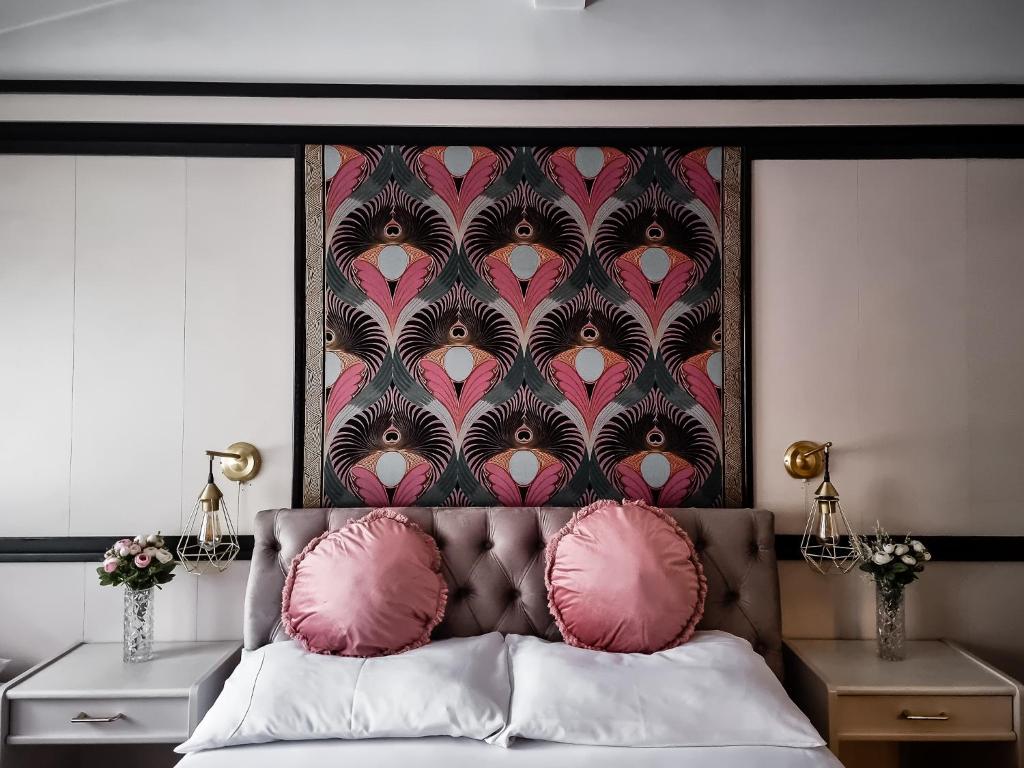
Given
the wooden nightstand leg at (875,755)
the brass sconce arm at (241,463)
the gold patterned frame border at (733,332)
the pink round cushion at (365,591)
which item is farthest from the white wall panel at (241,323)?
the wooden nightstand leg at (875,755)

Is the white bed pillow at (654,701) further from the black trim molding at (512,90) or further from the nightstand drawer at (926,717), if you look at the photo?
the black trim molding at (512,90)

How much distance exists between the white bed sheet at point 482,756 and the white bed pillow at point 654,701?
0.07ft

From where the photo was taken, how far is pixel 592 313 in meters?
2.22

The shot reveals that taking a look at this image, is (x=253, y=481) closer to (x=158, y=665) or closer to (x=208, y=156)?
(x=158, y=665)

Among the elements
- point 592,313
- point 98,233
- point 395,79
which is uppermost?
point 395,79

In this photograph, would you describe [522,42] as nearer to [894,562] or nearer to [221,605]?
[894,562]

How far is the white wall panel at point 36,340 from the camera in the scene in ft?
7.25

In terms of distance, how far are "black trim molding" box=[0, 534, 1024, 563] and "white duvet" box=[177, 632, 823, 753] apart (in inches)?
21.8

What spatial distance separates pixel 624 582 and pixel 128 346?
181cm

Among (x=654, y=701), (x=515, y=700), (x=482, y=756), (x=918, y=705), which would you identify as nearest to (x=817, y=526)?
(x=918, y=705)

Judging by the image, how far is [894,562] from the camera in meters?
2.01

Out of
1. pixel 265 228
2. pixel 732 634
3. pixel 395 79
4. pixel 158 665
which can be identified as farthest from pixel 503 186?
pixel 158 665

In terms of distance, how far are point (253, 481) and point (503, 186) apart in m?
1.32

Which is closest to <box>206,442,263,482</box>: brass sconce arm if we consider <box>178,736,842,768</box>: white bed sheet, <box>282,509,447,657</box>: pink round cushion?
<box>282,509,447,657</box>: pink round cushion
